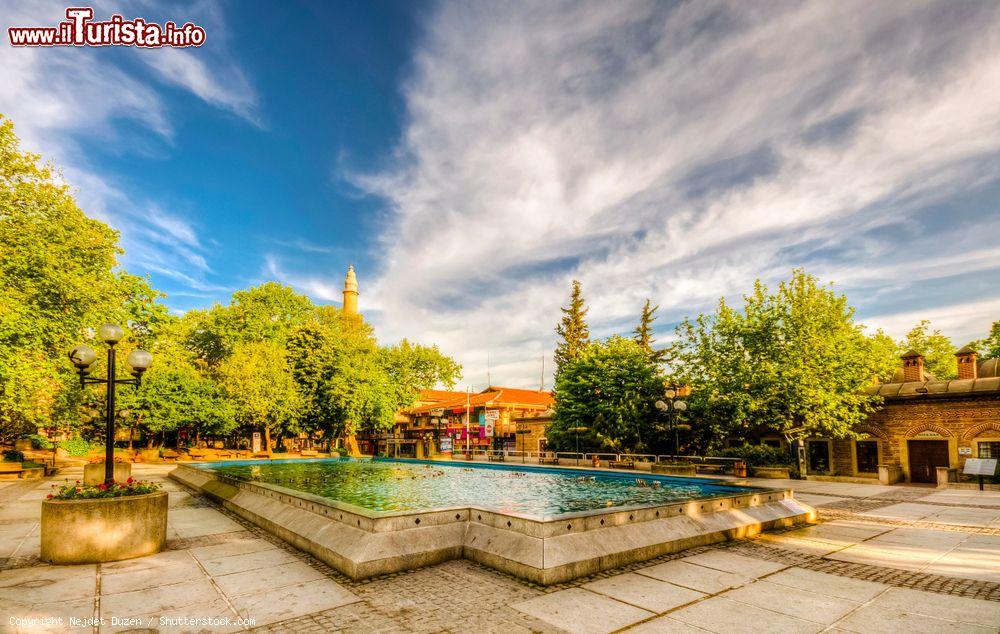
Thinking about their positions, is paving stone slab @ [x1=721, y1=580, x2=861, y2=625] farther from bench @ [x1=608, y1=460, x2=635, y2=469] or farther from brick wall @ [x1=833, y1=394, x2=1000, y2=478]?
brick wall @ [x1=833, y1=394, x2=1000, y2=478]

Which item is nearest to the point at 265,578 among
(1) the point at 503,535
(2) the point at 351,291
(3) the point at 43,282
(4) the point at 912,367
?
(1) the point at 503,535

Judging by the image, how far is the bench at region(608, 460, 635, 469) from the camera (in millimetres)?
25891

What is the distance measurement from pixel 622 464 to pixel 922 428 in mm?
14605

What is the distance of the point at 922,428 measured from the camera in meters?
24.0

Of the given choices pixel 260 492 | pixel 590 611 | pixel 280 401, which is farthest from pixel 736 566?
pixel 280 401

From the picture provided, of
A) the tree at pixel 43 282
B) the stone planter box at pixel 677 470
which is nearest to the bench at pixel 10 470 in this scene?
the tree at pixel 43 282

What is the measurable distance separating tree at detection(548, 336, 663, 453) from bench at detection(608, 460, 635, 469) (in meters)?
2.03

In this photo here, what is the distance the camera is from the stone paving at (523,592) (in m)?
5.12

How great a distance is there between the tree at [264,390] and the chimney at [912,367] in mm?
38489

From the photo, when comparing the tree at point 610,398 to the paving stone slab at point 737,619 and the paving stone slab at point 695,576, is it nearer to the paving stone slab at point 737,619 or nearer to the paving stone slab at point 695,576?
the paving stone slab at point 695,576

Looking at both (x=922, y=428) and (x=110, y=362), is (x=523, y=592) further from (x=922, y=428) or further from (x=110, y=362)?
(x=922, y=428)

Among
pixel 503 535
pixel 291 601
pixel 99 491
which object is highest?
pixel 99 491

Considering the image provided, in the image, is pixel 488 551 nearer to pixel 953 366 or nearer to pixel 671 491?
pixel 671 491

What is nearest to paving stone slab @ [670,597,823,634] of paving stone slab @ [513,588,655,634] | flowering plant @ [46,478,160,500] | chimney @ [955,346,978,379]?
paving stone slab @ [513,588,655,634]
